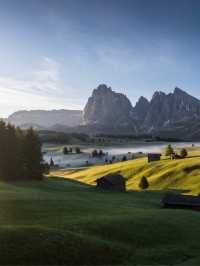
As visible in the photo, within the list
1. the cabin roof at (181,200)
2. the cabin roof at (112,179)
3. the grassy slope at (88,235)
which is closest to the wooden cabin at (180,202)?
the cabin roof at (181,200)

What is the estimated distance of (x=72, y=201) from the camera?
5719 centimetres

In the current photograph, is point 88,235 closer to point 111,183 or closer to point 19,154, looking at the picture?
point 19,154

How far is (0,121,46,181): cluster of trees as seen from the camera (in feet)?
263

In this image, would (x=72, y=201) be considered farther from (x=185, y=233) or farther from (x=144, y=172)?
(x=144, y=172)

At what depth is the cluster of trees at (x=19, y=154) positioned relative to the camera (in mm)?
80188

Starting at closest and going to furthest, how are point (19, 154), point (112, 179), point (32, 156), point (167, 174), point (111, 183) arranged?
point (19, 154)
point (32, 156)
point (111, 183)
point (112, 179)
point (167, 174)

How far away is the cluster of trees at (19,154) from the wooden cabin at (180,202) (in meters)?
31.0

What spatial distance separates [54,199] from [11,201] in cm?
811

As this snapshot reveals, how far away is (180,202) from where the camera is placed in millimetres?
67188

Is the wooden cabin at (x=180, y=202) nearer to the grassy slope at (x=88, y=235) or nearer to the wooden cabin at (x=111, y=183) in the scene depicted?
the grassy slope at (x=88, y=235)

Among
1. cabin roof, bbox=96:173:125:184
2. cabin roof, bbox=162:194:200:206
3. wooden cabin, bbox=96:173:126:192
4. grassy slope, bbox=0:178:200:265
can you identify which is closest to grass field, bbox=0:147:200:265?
grassy slope, bbox=0:178:200:265

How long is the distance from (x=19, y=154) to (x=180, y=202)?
1365 inches

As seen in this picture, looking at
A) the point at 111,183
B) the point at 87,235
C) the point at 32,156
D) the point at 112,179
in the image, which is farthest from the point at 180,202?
the point at 87,235

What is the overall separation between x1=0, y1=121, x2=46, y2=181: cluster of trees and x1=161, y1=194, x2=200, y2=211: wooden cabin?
1221 inches
